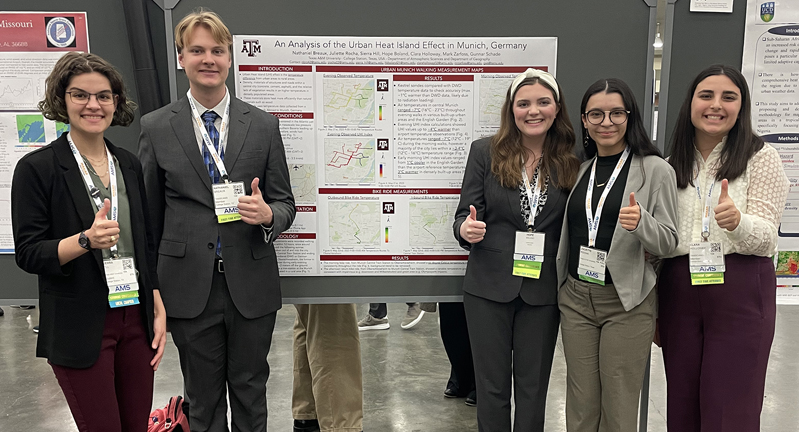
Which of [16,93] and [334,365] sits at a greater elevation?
[16,93]

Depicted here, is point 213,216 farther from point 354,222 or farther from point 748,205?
point 748,205

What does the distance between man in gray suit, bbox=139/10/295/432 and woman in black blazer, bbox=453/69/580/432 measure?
830mm

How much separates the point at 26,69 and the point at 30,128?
0.90 feet

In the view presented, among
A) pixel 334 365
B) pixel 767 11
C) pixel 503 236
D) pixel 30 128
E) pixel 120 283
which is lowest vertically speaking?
pixel 334 365

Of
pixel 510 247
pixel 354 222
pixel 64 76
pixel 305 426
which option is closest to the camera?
pixel 64 76

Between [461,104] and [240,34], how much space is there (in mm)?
1060

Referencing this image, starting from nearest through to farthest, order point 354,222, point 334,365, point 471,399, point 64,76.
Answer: point 64,76, point 354,222, point 334,365, point 471,399

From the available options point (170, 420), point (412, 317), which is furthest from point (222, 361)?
point (412, 317)

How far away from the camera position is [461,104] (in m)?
2.46

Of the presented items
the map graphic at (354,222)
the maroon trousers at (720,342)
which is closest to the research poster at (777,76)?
the maroon trousers at (720,342)

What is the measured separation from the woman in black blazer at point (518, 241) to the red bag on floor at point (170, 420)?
1495 millimetres

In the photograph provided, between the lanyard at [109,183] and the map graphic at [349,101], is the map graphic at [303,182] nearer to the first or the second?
the map graphic at [349,101]

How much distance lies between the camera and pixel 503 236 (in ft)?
7.23

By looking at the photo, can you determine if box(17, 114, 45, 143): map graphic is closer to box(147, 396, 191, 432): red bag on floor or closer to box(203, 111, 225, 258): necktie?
box(203, 111, 225, 258): necktie
